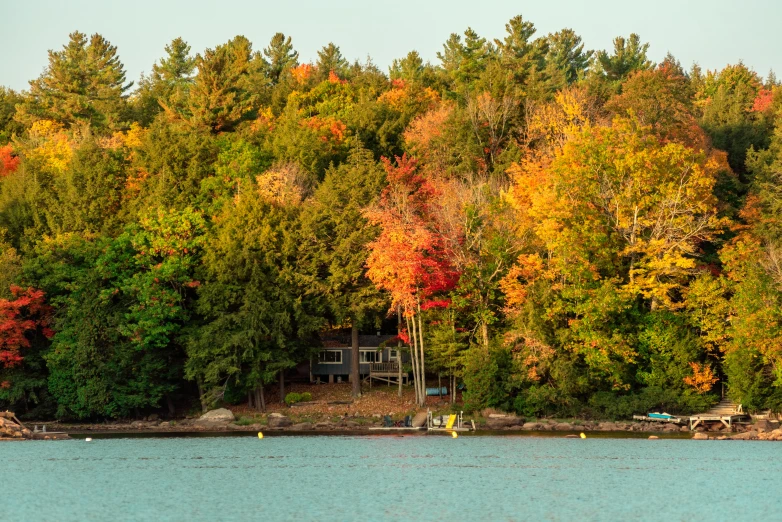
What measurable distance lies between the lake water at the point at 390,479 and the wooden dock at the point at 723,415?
5.66 meters

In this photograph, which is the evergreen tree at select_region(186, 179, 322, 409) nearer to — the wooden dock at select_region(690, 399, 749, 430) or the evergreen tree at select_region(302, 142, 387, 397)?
the evergreen tree at select_region(302, 142, 387, 397)

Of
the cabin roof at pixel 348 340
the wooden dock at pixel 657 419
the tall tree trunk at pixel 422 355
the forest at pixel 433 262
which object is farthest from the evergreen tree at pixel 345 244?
the wooden dock at pixel 657 419

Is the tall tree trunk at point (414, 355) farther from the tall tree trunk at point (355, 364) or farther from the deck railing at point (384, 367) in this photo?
the deck railing at point (384, 367)

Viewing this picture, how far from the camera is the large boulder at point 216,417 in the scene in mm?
64812

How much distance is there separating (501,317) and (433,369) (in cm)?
513

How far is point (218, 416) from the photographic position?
2566 inches

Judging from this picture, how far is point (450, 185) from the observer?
69.9 meters

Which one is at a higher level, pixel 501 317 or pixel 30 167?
pixel 30 167

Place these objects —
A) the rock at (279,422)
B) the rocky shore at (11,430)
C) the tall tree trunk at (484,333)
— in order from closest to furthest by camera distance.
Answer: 1. the rocky shore at (11,430)
2. the rock at (279,422)
3. the tall tree trunk at (484,333)

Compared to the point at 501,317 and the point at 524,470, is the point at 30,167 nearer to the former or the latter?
the point at 501,317

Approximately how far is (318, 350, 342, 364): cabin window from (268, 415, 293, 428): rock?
11.8m

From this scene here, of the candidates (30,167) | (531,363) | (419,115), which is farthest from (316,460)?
(419,115)

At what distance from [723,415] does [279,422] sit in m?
24.3

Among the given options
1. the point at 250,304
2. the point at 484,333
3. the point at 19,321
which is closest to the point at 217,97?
the point at 250,304
